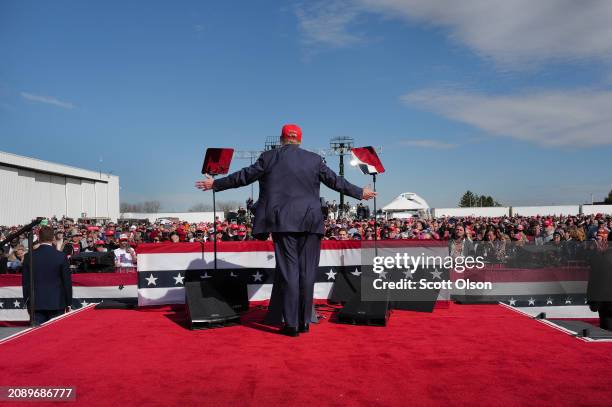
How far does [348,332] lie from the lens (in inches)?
175

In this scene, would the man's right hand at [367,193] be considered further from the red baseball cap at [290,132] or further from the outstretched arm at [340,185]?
the red baseball cap at [290,132]

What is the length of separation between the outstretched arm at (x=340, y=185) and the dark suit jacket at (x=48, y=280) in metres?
3.54

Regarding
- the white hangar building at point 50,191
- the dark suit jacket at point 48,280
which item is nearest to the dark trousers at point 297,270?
the dark suit jacket at point 48,280

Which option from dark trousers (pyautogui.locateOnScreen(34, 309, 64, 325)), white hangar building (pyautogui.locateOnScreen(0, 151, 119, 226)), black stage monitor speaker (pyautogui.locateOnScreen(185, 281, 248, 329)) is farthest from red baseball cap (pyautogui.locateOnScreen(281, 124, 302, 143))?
white hangar building (pyautogui.locateOnScreen(0, 151, 119, 226))

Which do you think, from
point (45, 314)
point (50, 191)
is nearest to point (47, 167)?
point (50, 191)

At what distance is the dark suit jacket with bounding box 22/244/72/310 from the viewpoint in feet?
18.3

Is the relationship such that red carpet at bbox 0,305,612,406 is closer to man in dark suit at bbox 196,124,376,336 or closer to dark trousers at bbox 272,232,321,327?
dark trousers at bbox 272,232,321,327

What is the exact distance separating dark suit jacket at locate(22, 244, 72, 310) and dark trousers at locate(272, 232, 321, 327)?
9.73 feet

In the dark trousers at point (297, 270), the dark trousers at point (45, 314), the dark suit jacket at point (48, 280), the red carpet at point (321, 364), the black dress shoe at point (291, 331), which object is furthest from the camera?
the dark trousers at point (45, 314)

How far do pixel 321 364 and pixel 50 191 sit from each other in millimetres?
60431

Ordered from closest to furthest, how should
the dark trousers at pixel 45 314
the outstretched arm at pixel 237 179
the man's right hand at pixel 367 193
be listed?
the outstretched arm at pixel 237 179, the man's right hand at pixel 367 193, the dark trousers at pixel 45 314

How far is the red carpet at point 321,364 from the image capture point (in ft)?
9.05

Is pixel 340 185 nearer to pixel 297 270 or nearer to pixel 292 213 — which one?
pixel 292 213

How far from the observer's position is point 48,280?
562 centimetres
